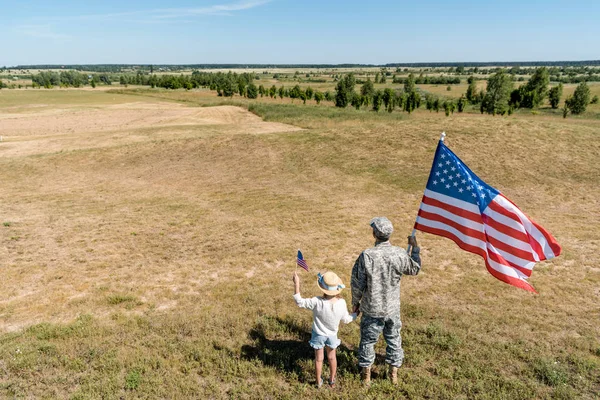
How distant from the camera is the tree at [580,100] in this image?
62562mm

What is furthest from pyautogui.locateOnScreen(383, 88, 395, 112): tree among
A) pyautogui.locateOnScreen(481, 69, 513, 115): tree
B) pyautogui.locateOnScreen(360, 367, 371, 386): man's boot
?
pyautogui.locateOnScreen(360, 367, 371, 386): man's boot

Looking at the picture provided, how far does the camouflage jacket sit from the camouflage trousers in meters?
0.19

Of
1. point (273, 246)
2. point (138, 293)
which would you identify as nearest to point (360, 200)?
point (273, 246)

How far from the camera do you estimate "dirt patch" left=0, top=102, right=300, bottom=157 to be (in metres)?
32.4

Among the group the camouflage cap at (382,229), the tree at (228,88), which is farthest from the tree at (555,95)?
the camouflage cap at (382,229)

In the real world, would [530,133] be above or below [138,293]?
above

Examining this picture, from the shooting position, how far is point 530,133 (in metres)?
25.5

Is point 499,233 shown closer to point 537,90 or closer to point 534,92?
point 534,92

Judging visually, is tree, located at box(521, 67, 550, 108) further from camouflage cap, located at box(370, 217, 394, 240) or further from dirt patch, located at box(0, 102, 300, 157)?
camouflage cap, located at box(370, 217, 394, 240)

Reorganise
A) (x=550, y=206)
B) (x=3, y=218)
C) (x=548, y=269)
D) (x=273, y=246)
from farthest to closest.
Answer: (x=550, y=206)
(x=3, y=218)
(x=273, y=246)
(x=548, y=269)

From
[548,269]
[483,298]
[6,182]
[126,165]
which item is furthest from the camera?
[126,165]

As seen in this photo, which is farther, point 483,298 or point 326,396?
point 483,298

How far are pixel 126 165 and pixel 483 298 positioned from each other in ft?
79.8

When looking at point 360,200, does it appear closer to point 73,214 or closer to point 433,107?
point 73,214
